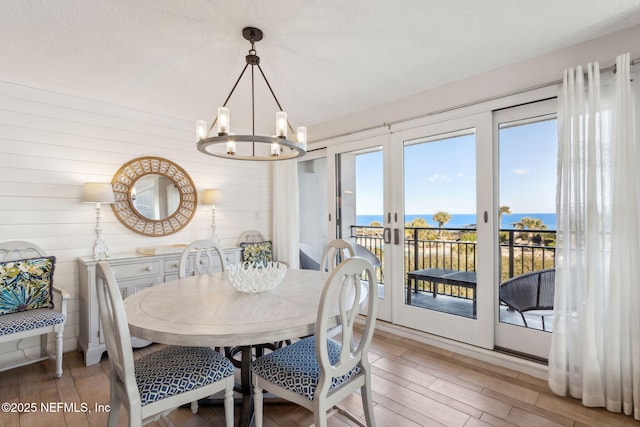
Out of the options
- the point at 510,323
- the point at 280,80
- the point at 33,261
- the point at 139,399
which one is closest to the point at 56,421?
the point at 139,399

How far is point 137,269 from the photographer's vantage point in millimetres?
2910

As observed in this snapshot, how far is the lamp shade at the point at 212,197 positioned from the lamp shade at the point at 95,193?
3.28 feet

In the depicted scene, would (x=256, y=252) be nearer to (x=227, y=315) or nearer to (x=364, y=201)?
(x=364, y=201)

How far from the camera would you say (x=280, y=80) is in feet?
9.03

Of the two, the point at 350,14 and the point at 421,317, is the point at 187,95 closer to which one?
the point at 350,14

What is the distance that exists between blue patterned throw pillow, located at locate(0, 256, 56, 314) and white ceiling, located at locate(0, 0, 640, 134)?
1570 mm

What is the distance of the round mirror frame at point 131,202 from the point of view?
127 inches

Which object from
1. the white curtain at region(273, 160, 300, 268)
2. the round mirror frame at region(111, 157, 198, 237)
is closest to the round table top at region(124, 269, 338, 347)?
the round mirror frame at region(111, 157, 198, 237)

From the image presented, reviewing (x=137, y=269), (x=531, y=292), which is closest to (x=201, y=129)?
(x=137, y=269)

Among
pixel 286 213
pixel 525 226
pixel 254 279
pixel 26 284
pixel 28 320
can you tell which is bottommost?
pixel 28 320

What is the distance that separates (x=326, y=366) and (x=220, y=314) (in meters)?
0.57

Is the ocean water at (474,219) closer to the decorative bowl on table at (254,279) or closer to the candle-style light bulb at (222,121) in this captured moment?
the decorative bowl on table at (254,279)

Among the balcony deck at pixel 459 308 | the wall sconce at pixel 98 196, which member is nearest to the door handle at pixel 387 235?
the balcony deck at pixel 459 308

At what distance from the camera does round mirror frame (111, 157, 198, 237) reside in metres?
3.23
